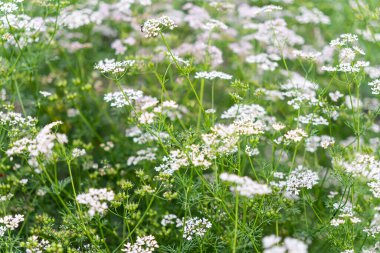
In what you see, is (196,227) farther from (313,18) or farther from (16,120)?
(313,18)

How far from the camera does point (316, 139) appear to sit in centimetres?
529

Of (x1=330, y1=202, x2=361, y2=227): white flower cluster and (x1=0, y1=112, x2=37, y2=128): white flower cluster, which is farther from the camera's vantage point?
(x1=0, y1=112, x2=37, y2=128): white flower cluster

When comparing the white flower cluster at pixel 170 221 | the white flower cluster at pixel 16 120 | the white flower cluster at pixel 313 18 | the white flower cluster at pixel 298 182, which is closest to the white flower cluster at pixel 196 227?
the white flower cluster at pixel 170 221

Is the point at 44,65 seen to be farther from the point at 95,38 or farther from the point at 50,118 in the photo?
the point at 50,118

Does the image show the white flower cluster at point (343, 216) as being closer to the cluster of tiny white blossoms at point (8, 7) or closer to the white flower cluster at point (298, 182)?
the white flower cluster at point (298, 182)

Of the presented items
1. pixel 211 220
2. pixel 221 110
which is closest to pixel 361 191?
pixel 211 220

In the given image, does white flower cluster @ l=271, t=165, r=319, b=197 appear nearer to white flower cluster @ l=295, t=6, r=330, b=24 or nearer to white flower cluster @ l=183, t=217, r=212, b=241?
white flower cluster @ l=183, t=217, r=212, b=241

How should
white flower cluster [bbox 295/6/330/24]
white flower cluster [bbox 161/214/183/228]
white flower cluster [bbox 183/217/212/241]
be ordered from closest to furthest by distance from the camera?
Answer: white flower cluster [bbox 183/217/212/241] < white flower cluster [bbox 161/214/183/228] < white flower cluster [bbox 295/6/330/24]

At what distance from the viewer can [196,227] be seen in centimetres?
396

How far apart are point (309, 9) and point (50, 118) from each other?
404 cm

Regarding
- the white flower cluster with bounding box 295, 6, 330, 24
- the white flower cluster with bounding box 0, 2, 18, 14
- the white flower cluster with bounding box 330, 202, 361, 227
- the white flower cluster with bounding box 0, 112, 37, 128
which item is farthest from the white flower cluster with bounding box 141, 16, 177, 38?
the white flower cluster with bounding box 295, 6, 330, 24

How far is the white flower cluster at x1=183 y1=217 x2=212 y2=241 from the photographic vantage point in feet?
12.6

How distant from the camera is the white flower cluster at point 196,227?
12.6 feet

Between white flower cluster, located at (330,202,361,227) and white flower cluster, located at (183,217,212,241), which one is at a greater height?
white flower cluster, located at (330,202,361,227)
